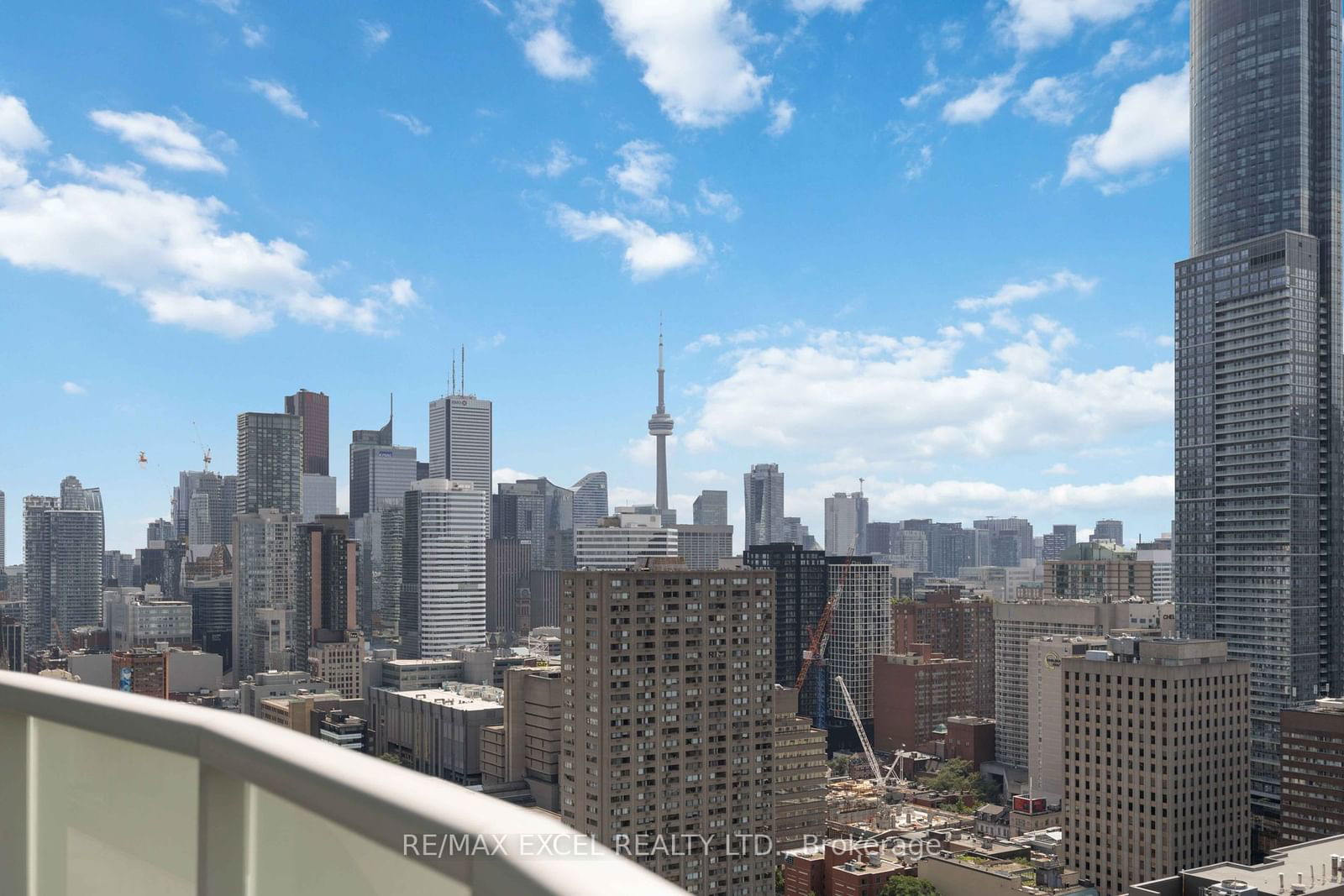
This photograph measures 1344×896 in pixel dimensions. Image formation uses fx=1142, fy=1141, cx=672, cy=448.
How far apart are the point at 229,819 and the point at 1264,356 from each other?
1339 inches

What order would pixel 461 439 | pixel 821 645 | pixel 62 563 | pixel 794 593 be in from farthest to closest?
pixel 461 439
pixel 62 563
pixel 794 593
pixel 821 645

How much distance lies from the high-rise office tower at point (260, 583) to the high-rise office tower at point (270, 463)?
36.1 feet

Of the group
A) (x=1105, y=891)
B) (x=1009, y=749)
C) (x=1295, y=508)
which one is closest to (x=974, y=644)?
(x=1009, y=749)

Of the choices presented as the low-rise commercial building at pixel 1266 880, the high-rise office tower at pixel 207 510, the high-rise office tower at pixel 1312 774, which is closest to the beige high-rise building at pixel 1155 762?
the high-rise office tower at pixel 1312 774

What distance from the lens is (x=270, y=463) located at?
210 ft

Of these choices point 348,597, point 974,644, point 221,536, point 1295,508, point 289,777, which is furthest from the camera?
point 221,536

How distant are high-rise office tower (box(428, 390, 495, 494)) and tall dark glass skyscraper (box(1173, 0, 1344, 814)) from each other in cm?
5809

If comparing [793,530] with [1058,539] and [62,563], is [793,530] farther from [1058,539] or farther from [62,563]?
[62,563]

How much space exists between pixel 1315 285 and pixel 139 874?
3508 centimetres

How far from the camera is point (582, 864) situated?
0.54 m

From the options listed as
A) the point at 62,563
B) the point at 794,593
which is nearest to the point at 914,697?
the point at 794,593

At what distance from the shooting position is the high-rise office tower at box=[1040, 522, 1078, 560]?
81500 mm

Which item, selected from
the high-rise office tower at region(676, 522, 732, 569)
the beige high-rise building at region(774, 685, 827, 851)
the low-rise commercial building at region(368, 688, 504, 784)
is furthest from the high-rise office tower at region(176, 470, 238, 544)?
the beige high-rise building at region(774, 685, 827, 851)

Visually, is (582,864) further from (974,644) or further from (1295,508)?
(974,644)
